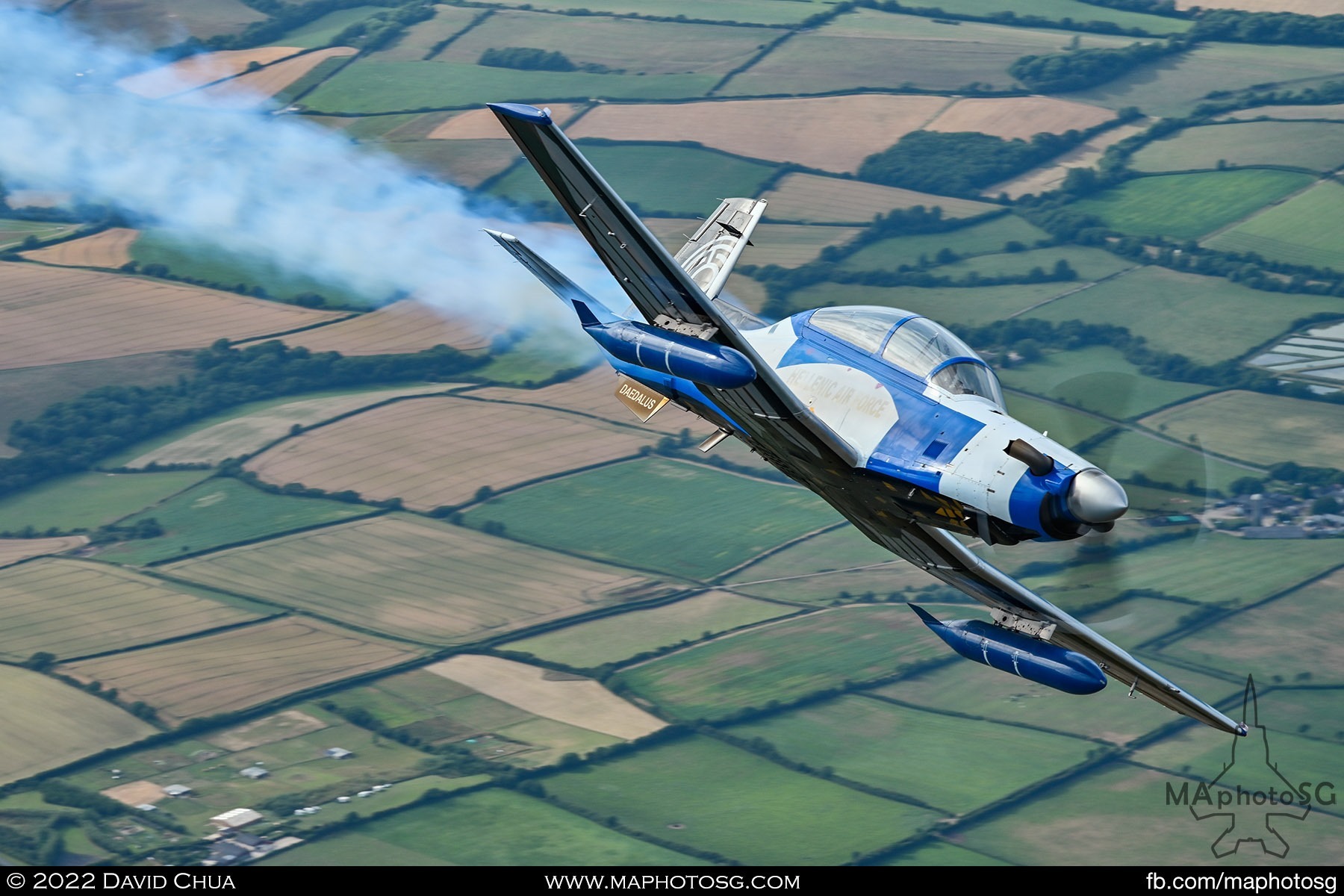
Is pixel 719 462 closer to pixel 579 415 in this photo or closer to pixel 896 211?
pixel 579 415

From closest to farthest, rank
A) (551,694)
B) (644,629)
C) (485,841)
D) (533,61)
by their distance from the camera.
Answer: (485,841), (551,694), (644,629), (533,61)

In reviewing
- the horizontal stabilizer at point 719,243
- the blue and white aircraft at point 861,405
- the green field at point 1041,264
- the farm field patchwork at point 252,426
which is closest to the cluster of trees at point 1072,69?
the green field at point 1041,264

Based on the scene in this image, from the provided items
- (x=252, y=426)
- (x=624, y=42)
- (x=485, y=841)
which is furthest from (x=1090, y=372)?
(x=624, y=42)

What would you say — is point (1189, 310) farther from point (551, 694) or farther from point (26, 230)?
point (26, 230)

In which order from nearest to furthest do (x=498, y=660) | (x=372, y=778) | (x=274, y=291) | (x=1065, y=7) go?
(x=372, y=778)
(x=498, y=660)
(x=274, y=291)
(x=1065, y=7)

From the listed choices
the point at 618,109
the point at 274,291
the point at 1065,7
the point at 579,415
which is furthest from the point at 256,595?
the point at 1065,7
